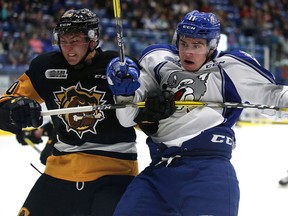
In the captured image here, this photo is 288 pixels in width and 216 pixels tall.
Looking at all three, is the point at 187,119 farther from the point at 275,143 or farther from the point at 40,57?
the point at 275,143

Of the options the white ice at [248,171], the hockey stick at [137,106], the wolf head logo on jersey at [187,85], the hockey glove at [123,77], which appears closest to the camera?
the hockey glove at [123,77]

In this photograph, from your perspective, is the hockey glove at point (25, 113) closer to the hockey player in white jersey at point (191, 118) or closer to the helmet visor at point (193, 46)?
the hockey player in white jersey at point (191, 118)

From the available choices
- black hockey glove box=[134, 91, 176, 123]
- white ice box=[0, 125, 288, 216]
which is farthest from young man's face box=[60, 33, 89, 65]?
white ice box=[0, 125, 288, 216]

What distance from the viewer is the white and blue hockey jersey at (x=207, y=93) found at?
243 centimetres

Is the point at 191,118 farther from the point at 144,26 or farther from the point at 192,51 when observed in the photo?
the point at 144,26

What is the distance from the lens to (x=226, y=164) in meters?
2.39

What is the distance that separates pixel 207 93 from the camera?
8.16 feet

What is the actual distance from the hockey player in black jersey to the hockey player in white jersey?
0.47 ft

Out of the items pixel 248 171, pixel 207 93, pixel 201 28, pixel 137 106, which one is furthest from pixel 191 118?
pixel 248 171

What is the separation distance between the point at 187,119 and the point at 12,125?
0.72 metres

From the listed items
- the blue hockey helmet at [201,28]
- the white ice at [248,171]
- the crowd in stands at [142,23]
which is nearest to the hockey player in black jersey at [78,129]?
the blue hockey helmet at [201,28]

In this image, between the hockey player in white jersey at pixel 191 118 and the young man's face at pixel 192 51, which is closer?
the hockey player in white jersey at pixel 191 118

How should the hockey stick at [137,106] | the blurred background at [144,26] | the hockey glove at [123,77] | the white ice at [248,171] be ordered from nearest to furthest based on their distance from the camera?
the hockey glove at [123,77], the hockey stick at [137,106], the white ice at [248,171], the blurred background at [144,26]

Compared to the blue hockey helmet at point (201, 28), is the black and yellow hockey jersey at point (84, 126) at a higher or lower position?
lower
